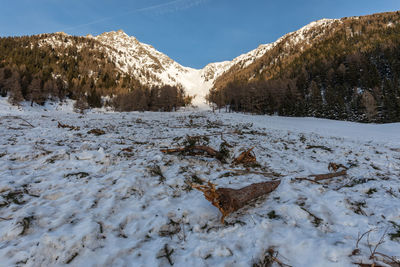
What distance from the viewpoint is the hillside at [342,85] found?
48.8 m

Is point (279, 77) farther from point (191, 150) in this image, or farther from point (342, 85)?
point (191, 150)

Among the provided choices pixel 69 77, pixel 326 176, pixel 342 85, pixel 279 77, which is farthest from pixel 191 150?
pixel 69 77

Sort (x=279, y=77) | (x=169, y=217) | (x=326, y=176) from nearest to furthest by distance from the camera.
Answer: (x=169, y=217)
(x=326, y=176)
(x=279, y=77)

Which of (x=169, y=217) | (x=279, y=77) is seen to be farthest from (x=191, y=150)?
(x=279, y=77)

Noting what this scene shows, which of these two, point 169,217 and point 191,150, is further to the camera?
point 191,150

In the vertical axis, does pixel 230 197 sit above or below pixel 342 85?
below

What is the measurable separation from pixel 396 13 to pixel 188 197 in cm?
19566

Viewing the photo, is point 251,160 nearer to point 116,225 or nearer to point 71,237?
point 116,225

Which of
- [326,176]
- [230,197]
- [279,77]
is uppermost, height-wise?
[279,77]

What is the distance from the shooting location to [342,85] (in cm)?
6888

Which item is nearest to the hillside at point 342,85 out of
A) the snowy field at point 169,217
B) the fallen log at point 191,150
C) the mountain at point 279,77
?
the mountain at point 279,77

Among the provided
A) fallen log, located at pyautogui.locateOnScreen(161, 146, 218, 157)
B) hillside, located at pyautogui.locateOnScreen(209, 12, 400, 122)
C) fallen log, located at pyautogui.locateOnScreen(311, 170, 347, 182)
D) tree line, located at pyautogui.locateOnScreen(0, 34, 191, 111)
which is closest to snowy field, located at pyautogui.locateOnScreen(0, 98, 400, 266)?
fallen log, located at pyautogui.locateOnScreen(311, 170, 347, 182)

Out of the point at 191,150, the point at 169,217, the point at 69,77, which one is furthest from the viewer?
the point at 69,77

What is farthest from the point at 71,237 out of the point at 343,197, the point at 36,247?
the point at 343,197
